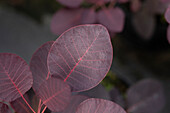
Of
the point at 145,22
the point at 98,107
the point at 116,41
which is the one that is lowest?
the point at 116,41

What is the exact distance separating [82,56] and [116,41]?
3.56ft

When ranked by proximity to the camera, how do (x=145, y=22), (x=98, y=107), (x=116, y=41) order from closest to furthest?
(x=98, y=107) → (x=145, y=22) → (x=116, y=41)

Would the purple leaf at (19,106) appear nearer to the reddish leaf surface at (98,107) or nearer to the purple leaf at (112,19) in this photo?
the reddish leaf surface at (98,107)

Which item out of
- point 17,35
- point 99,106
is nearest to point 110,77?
point 99,106

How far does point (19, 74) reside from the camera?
0.34 metres

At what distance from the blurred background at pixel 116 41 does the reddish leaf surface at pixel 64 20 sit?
1.72 ft

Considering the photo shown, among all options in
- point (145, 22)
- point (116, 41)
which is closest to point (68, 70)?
point (145, 22)

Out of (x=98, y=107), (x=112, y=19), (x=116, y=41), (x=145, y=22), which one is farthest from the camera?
(x=116, y=41)

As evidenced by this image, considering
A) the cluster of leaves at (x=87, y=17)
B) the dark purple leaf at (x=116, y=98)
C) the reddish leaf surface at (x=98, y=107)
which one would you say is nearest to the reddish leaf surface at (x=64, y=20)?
the cluster of leaves at (x=87, y=17)

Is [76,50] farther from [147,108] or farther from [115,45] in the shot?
[115,45]

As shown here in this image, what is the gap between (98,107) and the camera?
0.33 meters

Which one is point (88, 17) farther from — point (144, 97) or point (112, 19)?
point (144, 97)

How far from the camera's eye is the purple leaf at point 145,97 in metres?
0.67

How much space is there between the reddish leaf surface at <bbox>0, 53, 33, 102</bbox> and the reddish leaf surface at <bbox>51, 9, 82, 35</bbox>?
1.19 feet
